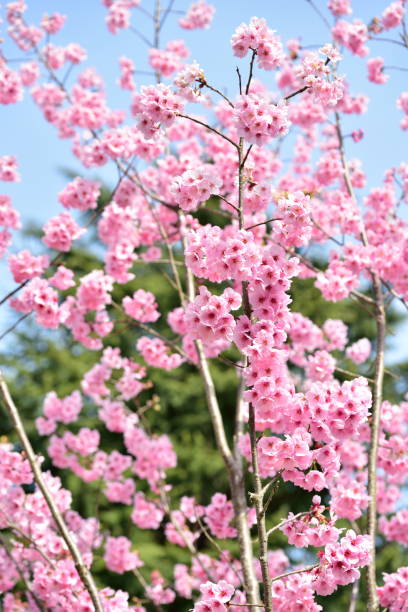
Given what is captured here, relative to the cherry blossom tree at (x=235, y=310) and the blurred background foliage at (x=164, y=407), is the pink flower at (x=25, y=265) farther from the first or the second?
the blurred background foliage at (x=164, y=407)

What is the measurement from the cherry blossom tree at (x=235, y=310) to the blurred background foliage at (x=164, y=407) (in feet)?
13.3

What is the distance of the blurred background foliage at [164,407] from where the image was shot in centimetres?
1087

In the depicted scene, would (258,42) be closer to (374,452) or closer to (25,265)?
(25,265)

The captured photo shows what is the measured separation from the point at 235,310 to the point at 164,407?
976cm

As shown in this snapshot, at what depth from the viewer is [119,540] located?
6062 millimetres

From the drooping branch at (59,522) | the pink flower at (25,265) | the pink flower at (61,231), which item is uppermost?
the pink flower at (61,231)

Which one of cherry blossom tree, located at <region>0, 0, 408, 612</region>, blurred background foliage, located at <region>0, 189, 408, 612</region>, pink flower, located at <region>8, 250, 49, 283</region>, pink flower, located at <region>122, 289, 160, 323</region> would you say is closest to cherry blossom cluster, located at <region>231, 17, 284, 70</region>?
cherry blossom tree, located at <region>0, 0, 408, 612</region>

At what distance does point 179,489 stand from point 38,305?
7485mm

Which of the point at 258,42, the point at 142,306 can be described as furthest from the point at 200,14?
the point at 258,42

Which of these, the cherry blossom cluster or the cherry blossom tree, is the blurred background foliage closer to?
the cherry blossom tree

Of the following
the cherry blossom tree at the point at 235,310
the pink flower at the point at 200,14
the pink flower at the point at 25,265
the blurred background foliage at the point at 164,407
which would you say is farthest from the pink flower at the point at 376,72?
the blurred background foliage at the point at 164,407

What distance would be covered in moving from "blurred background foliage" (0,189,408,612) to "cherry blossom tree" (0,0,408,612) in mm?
4041

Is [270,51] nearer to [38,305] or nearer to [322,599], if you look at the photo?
[38,305]

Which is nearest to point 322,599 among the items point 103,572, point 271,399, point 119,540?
point 103,572
